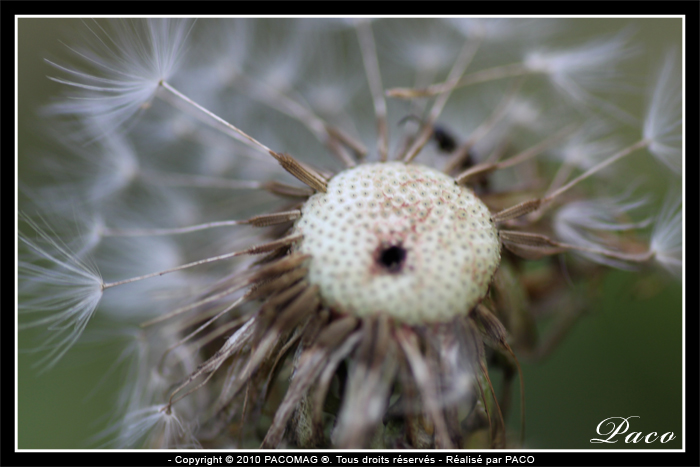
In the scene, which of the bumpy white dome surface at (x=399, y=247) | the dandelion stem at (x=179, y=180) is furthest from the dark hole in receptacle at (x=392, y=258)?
the dandelion stem at (x=179, y=180)

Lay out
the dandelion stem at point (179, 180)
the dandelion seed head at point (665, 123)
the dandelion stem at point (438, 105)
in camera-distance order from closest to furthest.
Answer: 1. the dandelion stem at point (438, 105)
2. the dandelion seed head at point (665, 123)
3. the dandelion stem at point (179, 180)

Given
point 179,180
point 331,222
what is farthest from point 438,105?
point 179,180

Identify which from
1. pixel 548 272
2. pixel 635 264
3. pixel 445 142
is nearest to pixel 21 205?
pixel 445 142

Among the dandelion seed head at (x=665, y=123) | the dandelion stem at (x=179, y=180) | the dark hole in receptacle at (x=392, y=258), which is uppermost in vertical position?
the dandelion stem at (x=179, y=180)

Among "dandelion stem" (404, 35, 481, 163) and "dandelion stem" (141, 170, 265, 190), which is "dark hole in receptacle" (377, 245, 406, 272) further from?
"dandelion stem" (141, 170, 265, 190)

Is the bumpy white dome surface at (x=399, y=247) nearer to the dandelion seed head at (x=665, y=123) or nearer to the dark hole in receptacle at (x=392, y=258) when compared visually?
the dark hole in receptacle at (x=392, y=258)

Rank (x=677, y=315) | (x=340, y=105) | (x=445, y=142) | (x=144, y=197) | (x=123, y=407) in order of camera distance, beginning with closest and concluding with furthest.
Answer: (x=123, y=407), (x=445, y=142), (x=144, y=197), (x=340, y=105), (x=677, y=315)

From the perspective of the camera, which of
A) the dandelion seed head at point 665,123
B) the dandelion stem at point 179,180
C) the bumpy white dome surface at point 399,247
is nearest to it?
the bumpy white dome surface at point 399,247

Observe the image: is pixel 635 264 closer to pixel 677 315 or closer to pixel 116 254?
pixel 677 315
